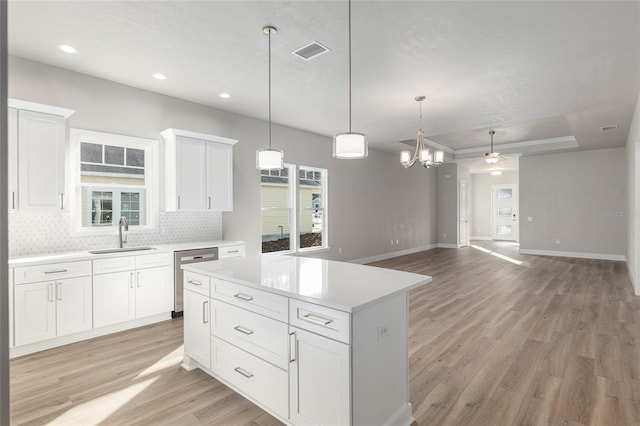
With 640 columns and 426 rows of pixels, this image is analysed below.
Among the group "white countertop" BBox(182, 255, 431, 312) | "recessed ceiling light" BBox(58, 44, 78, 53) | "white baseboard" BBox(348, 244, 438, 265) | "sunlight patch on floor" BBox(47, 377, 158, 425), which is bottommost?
"sunlight patch on floor" BBox(47, 377, 158, 425)

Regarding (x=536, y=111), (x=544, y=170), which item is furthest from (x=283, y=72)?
(x=544, y=170)

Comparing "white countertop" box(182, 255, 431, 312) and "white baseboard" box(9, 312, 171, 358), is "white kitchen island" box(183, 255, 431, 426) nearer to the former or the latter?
"white countertop" box(182, 255, 431, 312)

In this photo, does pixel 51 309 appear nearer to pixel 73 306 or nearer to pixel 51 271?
pixel 73 306

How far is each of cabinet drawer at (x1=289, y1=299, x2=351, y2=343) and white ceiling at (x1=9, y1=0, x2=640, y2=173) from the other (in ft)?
7.46

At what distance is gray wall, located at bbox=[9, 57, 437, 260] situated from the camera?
391 centimetres

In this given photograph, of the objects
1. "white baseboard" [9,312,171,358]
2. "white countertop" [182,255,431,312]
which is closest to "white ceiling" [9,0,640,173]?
"white countertop" [182,255,431,312]

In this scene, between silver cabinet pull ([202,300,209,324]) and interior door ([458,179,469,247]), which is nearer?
silver cabinet pull ([202,300,209,324])

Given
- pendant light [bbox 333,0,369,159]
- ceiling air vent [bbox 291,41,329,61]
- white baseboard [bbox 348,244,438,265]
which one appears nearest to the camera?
pendant light [bbox 333,0,369,159]

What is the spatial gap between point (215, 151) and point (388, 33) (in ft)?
9.49

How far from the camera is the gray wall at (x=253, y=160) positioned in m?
3.91

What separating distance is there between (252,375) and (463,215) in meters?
11.0

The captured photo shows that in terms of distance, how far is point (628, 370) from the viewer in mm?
2842

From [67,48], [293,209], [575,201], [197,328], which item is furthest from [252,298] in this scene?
[575,201]

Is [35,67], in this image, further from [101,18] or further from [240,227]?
[240,227]
